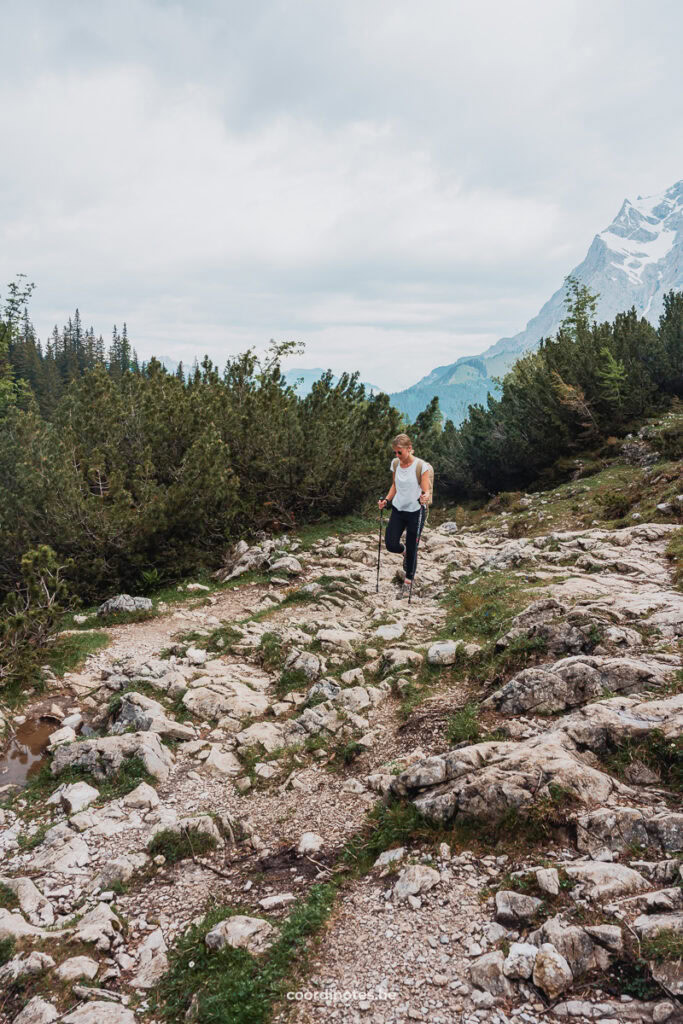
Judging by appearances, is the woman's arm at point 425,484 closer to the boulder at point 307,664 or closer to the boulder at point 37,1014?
the boulder at point 307,664

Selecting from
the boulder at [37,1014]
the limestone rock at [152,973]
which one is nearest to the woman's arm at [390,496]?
the limestone rock at [152,973]

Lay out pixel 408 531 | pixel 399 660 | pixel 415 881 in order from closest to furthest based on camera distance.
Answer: pixel 415 881 → pixel 399 660 → pixel 408 531

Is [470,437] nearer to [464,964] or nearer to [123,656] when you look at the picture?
[123,656]

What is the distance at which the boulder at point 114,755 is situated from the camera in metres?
6.78

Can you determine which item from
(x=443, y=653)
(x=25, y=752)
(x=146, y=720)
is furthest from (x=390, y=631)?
(x=25, y=752)

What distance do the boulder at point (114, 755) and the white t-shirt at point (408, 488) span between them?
5758mm

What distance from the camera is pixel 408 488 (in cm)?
1031

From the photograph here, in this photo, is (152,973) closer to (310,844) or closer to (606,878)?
(310,844)

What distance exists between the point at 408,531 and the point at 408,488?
99 centimetres

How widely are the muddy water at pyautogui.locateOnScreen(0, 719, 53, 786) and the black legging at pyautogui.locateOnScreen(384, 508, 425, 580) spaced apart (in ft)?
21.4

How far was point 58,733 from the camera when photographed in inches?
305

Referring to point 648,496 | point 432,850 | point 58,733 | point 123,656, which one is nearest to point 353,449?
point 648,496

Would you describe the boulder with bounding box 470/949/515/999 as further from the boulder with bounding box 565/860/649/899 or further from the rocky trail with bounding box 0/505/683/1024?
the boulder with bounding box 565/860/649/899

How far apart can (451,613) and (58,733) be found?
260 inches
